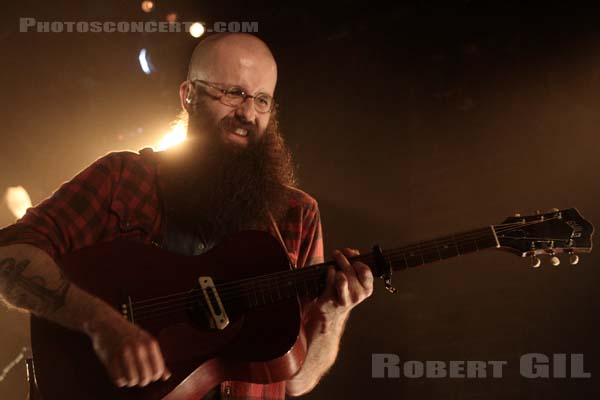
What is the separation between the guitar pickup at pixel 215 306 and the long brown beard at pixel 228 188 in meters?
0.38

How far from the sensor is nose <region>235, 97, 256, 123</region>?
243 cm

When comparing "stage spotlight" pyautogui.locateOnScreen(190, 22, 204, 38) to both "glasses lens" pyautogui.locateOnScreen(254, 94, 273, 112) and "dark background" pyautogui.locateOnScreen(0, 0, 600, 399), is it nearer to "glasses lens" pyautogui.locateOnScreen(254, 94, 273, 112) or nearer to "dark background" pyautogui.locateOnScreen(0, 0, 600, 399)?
"dark background" pyautogui.locateOnScreen(0, 0, 600, 399)

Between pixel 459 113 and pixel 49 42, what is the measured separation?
2.83 meters

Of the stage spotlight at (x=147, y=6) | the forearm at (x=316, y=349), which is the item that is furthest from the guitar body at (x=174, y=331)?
the stage spotlight at (x=147, y=6)

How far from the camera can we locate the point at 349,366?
12.6 feet

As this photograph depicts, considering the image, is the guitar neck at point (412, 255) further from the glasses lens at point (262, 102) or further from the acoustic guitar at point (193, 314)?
the glasses lens at point (262, 102)

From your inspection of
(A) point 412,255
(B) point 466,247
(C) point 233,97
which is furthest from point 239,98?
(B) point 466,247

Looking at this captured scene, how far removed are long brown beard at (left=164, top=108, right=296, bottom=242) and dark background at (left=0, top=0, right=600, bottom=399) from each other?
1.54 m

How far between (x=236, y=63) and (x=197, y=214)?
74 cm

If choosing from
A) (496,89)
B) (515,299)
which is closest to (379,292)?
(515,299)

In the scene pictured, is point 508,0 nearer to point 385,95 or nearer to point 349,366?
point 385,95

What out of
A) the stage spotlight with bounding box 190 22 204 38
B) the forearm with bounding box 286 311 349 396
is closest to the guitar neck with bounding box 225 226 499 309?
the forearm with bounding box 286 311 349 396

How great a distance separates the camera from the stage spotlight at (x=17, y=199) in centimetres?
379

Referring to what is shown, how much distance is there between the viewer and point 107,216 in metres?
2.06
